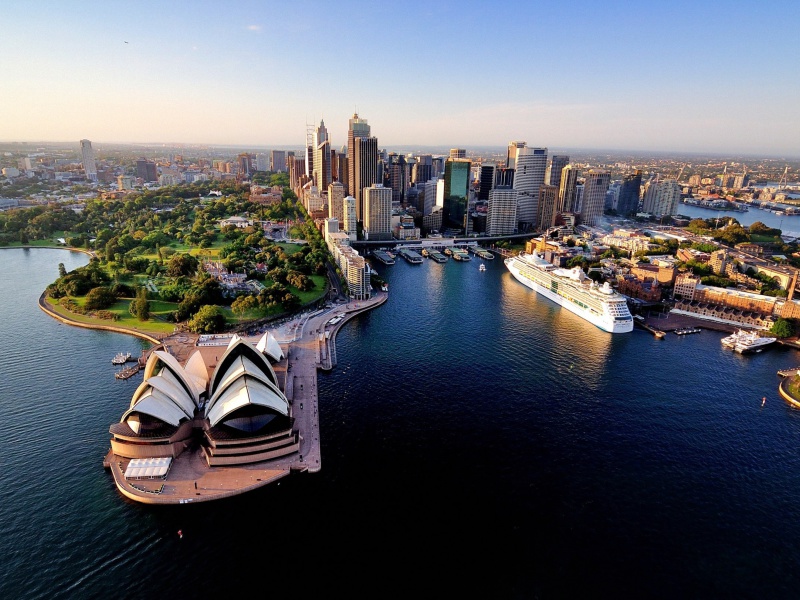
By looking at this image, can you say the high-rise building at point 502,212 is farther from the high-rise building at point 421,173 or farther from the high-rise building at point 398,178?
the high-rise building at point 421,173

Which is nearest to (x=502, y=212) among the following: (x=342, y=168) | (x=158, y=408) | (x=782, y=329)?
(x=342, y=168)

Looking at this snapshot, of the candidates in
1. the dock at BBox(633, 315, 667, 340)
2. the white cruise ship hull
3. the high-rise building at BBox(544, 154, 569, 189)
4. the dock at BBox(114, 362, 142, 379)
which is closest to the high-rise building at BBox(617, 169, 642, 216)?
the high-rise building at BBox(544, 154, 569, 189)

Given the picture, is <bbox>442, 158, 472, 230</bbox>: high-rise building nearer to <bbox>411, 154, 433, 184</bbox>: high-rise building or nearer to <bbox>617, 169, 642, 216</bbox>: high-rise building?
<bbox>411, 154, 433, 184</bbox>: high-rise building

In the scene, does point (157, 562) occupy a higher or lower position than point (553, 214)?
lower

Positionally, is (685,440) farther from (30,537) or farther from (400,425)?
→ (30,537)

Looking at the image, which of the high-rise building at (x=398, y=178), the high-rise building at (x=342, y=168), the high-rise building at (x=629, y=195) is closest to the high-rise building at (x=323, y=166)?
the high-rise building at (x=342, y=168)

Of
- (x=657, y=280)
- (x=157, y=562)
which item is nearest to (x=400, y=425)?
(x=157, y=562)
